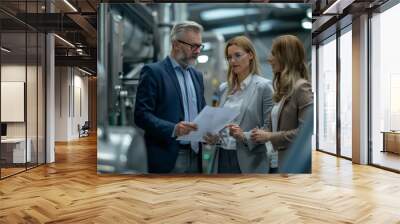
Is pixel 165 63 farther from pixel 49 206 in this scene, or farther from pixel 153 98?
pixel 49 206

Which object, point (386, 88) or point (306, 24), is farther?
point (386, 88)

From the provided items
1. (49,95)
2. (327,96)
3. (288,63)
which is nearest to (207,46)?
(288,63)

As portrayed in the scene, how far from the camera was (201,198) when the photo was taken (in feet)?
17.3

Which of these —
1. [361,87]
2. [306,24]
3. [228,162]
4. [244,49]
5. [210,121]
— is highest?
[306,24]

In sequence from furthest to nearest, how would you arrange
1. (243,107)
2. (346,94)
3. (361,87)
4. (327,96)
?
(327,96), (346,94), (361,87), (243,107)

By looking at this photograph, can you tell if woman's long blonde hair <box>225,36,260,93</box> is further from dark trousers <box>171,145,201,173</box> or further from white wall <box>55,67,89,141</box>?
white wall <box>55,67,89,141</box>

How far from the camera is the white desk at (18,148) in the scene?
23.2 ft

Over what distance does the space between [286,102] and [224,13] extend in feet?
5.92

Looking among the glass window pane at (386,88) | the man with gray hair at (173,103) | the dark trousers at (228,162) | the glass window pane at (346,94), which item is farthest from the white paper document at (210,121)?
the glass window pane at (346,94)

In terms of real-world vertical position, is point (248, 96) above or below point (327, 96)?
below

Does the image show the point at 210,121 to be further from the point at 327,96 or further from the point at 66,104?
the point at 66,104

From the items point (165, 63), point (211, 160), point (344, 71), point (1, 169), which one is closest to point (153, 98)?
point (165, 63)

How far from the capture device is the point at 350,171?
772cm

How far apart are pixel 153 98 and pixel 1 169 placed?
2906 mm
